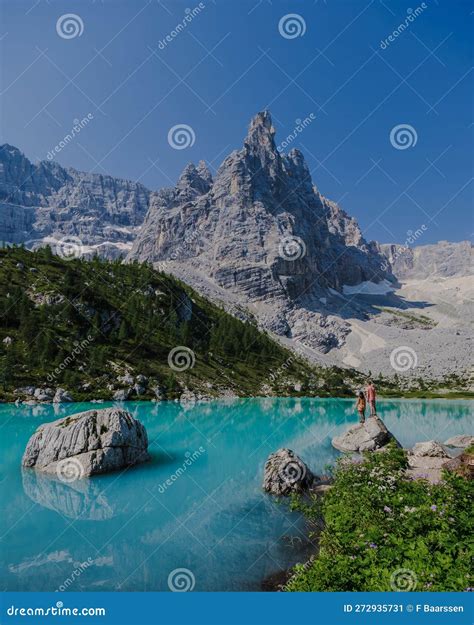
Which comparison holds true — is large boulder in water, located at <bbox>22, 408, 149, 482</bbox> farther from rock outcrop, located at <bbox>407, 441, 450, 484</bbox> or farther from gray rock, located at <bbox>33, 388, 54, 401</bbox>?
gray rock, located at <bbox>33, 388, 54, 401</bbox>

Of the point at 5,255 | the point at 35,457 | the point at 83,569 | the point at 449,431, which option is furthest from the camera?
the point at 5,255

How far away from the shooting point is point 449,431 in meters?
45.2

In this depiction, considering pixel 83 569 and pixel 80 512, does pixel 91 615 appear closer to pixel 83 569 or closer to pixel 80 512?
pixel 83 569

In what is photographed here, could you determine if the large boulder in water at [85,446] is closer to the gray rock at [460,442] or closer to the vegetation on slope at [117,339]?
the gray rock at [460,442]

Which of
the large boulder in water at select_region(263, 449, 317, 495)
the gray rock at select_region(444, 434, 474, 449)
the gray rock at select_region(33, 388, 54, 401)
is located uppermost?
the gray rock at select_region(444, 434, 474, 449)

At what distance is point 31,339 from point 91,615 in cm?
9033

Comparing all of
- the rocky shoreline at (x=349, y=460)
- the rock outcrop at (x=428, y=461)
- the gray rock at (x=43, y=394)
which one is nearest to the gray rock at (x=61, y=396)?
the gray rock at (x=43, y=394)

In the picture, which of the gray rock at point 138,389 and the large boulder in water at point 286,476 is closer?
the large boulder in water at point 286,476

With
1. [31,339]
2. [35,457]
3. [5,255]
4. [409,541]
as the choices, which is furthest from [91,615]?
[5,255]

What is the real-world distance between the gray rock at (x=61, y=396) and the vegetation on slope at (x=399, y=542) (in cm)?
6605

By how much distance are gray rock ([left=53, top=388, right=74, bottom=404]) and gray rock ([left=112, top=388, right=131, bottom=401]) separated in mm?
9139

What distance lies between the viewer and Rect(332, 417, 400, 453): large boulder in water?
91.1 feet

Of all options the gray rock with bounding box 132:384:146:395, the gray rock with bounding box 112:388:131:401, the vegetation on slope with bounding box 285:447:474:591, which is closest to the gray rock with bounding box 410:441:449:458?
the vegetation on slope with bounding box 285:447:474:591

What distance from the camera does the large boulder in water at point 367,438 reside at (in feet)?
91.1
